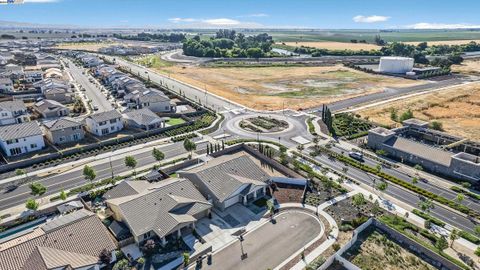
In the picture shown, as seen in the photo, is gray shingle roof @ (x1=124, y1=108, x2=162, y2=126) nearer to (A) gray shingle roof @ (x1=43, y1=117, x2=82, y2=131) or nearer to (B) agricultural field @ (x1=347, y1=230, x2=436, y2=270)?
(A) gray shingle roof @ (x1=43, y1=117, x2=82, y2=131)

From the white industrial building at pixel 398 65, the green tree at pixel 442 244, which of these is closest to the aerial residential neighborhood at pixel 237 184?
the green tree at pixel 442 244

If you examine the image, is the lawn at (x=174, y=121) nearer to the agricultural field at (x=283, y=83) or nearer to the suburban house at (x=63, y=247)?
the agricultural field at (x=283, y=83)

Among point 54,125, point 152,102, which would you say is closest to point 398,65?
point 152,102

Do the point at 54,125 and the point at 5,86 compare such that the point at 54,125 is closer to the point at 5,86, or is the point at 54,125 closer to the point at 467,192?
the point at 5,86

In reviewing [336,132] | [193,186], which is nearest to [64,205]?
[193,186]

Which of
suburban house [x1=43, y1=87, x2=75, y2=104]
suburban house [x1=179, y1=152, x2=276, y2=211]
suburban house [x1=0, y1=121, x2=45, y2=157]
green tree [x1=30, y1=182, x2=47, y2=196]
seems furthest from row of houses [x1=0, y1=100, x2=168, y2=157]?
suburban house [x1=179, y1=152, x2=276, y2=211]
